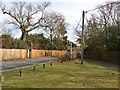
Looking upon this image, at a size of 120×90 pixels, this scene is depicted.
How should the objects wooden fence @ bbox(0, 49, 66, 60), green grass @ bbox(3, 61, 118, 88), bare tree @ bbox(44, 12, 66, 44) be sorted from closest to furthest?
green grass @ bbox(3, 61, 118, 88) → wooden fence @ bbox(0, 49, 66, 60) → bare tree @ bbox(44, 12, 66, 44)

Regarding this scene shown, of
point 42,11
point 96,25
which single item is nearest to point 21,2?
point 42,11

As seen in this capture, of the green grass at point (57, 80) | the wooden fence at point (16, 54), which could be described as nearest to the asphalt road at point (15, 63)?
the wooden fence at point (16, 54)

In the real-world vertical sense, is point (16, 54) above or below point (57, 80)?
above

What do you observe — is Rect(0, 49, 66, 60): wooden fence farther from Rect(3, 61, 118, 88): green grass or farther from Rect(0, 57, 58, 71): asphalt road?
Rect(3, 61, 118, 88): green grass

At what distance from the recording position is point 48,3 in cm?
7388

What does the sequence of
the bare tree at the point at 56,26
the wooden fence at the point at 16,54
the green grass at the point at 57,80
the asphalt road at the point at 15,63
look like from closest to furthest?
the green grass at the point at 57,80 < the asphalt road at the point at 15,63 < the wooden fence at the point at 16,54 < the bare tree at the point at 56,26

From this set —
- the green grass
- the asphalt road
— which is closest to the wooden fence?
the asphalt road

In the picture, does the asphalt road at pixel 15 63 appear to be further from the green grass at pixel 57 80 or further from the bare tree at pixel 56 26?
the bare tree at pixel 56 26

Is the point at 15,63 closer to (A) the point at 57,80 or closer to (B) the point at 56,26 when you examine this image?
(A) the point at 57,80

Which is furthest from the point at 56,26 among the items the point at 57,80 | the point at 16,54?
the point at 57,80

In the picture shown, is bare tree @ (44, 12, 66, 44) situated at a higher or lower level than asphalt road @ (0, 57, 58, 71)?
higher

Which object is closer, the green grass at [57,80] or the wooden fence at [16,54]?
the green grass at [57,80]

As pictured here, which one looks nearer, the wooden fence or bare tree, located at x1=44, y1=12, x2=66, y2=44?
the wooden fence

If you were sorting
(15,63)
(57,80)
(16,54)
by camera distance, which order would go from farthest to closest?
(16,54)
(15,63)
(57,80)
